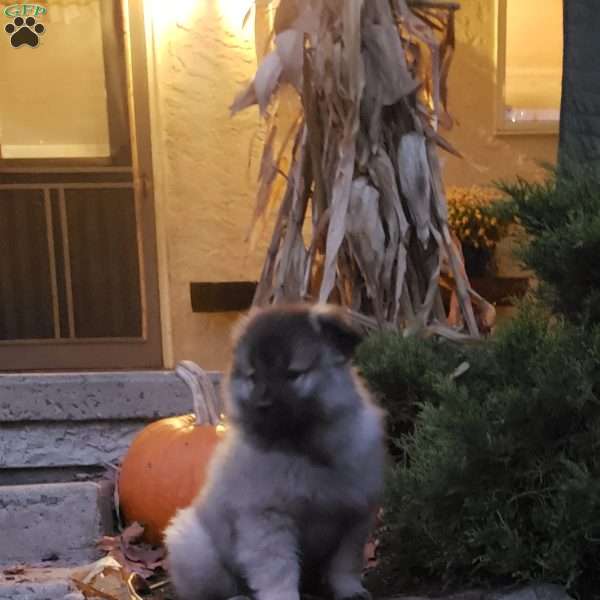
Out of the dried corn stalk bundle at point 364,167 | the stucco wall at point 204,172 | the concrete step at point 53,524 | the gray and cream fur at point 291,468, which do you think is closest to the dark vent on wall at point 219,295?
the stucco wall at point 204,172

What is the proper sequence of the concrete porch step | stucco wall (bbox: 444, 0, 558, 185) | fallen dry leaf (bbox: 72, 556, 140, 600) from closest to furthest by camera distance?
fallen dry leaf (bbox: 72, 556, 140, 600) → the concrete porch step → stucco wall (bbox: 444, 0, 558, 185)

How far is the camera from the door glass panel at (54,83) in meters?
5.30

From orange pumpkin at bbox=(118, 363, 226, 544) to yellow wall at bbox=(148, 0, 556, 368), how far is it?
1.92 meters

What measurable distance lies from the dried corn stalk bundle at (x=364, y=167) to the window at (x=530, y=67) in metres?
2.19

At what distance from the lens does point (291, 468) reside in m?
2.03

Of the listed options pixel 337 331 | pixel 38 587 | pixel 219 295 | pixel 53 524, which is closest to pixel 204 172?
pixel 219 295

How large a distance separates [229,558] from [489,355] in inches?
35.9

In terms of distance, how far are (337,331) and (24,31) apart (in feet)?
13.6

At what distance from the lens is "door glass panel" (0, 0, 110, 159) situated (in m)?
5.30

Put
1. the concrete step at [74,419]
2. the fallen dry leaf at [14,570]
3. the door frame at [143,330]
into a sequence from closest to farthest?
the fallen dry leaf at [14,570] < the concrete step at [74,419] < the door frame at [143,330]

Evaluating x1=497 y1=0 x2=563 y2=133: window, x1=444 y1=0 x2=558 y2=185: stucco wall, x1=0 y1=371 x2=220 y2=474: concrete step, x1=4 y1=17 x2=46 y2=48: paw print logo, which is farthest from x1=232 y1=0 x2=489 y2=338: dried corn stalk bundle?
x1=4 y1=17 x2=46 y2=48: paw print logo

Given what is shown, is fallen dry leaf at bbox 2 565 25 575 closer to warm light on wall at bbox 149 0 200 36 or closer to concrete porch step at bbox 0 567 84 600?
concrete porch step at bbox 0 567 84 600

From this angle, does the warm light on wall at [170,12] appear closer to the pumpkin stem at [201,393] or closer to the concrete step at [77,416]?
the concrete step at [77,416]

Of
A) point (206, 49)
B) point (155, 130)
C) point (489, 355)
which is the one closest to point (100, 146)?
point (155, 130)
